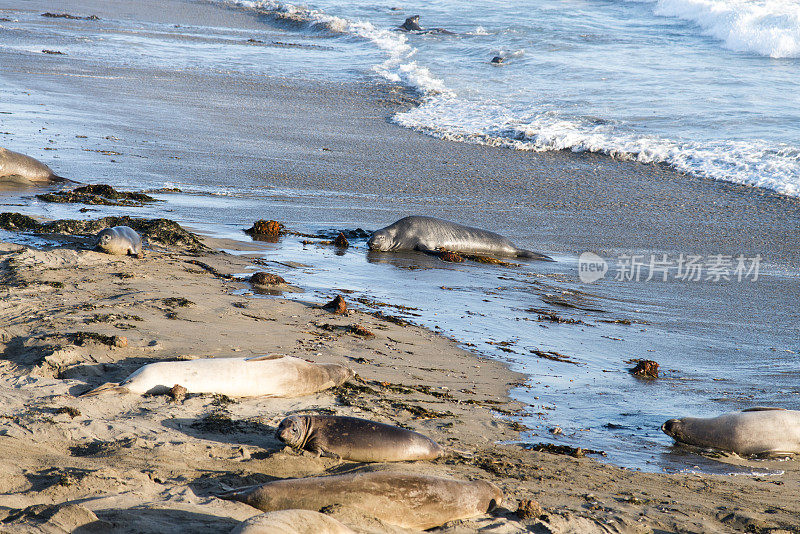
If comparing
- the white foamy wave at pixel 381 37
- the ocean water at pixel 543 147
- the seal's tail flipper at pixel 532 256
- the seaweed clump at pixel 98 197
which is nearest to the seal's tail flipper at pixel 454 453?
the ocean water at pixel 543 147

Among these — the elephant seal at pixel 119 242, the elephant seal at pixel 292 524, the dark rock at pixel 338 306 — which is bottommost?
the elephant seal at pixel 292 524

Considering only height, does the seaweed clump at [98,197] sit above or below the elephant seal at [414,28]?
below

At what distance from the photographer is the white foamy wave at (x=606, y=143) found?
10.5 metres

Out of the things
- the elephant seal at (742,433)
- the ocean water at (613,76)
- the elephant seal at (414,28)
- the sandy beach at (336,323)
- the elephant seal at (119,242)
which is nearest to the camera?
the sandy beach at (336,323)

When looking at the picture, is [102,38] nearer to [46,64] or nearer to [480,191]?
[46,64]

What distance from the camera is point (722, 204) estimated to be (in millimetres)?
9430

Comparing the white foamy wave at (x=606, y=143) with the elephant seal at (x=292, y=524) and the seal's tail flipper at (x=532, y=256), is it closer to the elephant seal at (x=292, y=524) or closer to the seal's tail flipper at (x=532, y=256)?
the seal's tail flipper at (x=532, y=256)

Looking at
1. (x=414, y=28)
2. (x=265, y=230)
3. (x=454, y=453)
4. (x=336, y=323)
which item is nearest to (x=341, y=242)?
(x=265, y=230)

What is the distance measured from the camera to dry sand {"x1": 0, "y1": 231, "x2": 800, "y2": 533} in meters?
2.61

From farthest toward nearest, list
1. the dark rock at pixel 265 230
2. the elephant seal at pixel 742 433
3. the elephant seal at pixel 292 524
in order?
the dark rock at pixel 265 230
the elephant seal at pixel 742 433
the elephant seal at pixel 292 524

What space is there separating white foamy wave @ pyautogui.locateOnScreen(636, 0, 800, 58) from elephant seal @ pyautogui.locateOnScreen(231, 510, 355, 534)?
21.5 meters

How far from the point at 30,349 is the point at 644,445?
3327 millimetres

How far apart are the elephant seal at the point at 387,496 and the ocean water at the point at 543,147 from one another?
1.05 metres

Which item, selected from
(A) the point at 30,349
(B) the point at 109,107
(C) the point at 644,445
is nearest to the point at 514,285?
(C) the point at 644,445
